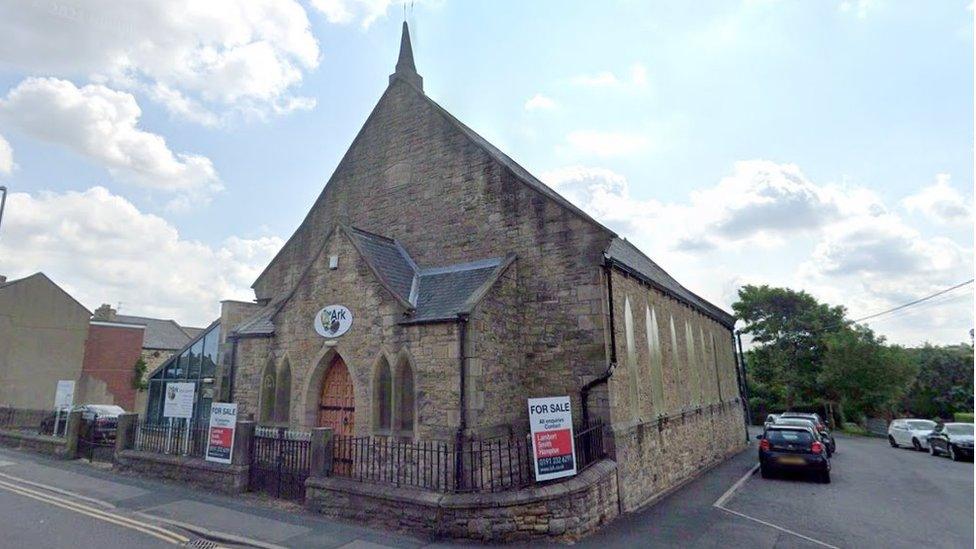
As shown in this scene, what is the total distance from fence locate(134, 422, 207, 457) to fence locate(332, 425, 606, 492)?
4.06m

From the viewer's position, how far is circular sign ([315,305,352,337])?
11.9 meters

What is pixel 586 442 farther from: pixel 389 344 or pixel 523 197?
pixel 523 197

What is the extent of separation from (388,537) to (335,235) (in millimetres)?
7297

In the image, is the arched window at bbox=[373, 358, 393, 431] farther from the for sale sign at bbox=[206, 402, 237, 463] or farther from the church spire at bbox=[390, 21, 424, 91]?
the church spire at bbox=[390, 21, 424, 91]

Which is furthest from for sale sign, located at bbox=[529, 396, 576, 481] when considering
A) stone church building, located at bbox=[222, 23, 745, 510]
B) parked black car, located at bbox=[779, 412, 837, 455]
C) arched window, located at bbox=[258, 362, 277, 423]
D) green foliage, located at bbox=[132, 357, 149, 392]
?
green foliage, located at bbox=[132, 357, 149, 392]

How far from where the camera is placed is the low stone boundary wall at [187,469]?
1114 centimetres

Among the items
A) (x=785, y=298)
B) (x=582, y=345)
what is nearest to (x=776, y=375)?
(x=785, y=298)

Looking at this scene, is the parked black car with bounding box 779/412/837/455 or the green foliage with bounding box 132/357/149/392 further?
the green foliage with bounding box 132/357/149/392

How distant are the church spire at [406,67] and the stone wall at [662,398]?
1050cm

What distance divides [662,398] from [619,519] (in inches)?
207

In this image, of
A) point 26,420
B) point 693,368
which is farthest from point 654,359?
point 26,420

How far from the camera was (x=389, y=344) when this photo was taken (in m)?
11.1

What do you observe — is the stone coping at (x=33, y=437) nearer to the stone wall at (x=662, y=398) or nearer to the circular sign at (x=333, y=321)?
the circular sign at (x=333, y=321)

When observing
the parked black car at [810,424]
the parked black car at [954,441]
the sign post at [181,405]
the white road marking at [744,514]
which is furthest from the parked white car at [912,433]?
the sign post at [181,405]
